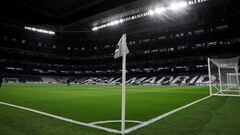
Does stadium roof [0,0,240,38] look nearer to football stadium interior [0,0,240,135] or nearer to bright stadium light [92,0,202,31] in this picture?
football stadium interior [0,0,240,135]

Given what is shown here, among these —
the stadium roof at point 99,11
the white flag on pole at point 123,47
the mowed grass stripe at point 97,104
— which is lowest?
the mowed grass stripe at point 97,104

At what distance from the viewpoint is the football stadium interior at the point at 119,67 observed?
189 inches

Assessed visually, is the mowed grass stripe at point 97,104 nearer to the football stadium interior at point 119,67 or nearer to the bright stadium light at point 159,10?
the football stadium interior at point 119,67

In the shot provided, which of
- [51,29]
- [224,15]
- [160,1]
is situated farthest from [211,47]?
[51,29]

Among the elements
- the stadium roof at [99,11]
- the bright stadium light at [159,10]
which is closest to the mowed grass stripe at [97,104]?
the stadium roof at [99,11]

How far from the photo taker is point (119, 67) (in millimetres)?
64875

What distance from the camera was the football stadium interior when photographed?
4793 mm

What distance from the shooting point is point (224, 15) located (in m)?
25.7

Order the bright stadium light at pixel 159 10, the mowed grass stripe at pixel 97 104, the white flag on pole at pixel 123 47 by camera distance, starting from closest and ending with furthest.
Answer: the white flag on pole at pixel 123 47, the mowed grass stripe at pixel 97 104, the bright stadium light at pixel 159 10

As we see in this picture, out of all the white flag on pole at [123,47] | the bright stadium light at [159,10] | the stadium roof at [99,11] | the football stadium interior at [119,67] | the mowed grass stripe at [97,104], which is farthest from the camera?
the bright stadium light at [159,10]

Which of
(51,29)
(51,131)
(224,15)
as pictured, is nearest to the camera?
(51,131)

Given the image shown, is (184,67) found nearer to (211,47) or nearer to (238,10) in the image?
(211,47)

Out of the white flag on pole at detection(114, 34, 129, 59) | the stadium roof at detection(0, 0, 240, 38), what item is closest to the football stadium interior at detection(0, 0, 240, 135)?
the white flag on pole at detection(114, 34, 129, 59)

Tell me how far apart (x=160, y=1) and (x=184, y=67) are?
113ft
